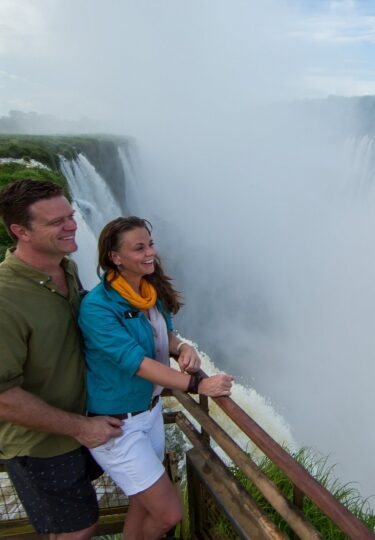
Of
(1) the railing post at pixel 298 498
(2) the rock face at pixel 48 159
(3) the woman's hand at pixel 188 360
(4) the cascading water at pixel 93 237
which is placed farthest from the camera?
(4) the cascading water at pixel 93 237

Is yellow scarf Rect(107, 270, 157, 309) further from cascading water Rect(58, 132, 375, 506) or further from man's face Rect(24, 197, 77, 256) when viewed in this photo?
cascading water Rect(58, 132, 375, 506)

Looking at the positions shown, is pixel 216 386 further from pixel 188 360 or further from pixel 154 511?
pixel 154 511

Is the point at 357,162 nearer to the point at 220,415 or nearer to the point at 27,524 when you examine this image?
the point at 220,415

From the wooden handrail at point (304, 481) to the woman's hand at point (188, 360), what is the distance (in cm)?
27

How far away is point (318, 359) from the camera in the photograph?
22.4 meters

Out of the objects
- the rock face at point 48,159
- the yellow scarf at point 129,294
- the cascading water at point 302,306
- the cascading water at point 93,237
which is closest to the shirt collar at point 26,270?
the yellow scarf at point 129,294

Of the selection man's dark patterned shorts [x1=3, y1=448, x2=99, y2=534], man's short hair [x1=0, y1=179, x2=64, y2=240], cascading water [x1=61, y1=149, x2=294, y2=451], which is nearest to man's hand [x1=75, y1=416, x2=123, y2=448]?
man's dark patterned shorts [x1=3, y1=448, x2=99, y2=534]

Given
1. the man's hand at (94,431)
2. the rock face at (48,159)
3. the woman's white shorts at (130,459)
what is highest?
the rock face at (48,159)

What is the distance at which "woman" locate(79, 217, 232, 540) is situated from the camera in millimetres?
1805

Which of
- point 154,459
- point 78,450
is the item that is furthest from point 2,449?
point 154,459

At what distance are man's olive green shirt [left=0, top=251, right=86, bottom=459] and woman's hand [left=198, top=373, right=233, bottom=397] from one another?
55 centimetres

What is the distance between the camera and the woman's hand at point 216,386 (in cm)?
181

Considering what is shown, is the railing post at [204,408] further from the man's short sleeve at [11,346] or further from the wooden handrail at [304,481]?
the man's short sleeve at [11,346]

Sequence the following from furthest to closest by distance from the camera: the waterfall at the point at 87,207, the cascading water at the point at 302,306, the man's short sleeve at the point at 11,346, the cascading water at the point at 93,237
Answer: the cascading water at the point at 302,306
the waterfall at the point at 87,207
the cascading water at the point at 93,237
the man's short sleeve at the point at 11,346
